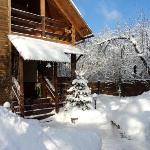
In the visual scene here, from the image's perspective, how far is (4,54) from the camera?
15.2 meters

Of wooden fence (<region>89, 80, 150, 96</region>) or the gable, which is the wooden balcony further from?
wooden fence (<region>89, 80, 150, 96</region>)

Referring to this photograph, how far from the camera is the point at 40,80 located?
1839 centimetres

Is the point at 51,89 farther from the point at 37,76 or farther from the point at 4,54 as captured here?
the point at 4,54

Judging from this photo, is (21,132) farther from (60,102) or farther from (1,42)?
(60,102)

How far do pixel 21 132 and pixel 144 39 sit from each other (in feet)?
98.8

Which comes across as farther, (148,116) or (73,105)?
(73,105)

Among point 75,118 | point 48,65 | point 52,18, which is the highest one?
point 52,18

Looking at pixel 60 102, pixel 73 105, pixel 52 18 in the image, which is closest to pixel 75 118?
pixel 73 105

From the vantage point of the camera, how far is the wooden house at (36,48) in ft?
49.2

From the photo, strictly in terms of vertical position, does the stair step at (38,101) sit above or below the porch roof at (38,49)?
below

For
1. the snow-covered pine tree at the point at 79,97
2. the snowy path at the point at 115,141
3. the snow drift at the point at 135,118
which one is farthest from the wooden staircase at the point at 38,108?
the snowy path at the point at 115,141

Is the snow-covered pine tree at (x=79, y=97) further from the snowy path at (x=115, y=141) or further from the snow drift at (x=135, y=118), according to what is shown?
the snowy path at (x=115, y=141)

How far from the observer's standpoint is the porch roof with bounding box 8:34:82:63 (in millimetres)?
14492

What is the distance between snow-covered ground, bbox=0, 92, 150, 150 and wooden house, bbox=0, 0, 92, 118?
5.04 feet
